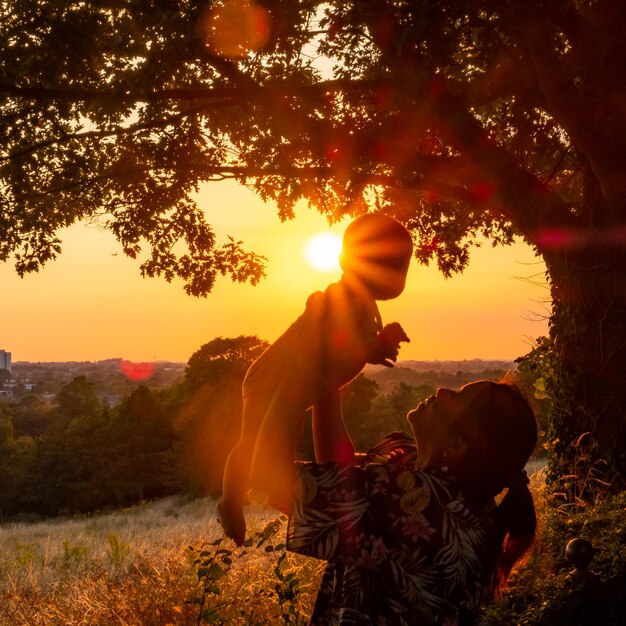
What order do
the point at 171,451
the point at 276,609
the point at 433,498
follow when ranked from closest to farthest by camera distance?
the point at 433,498, the point at 276,609, the point at 171,451

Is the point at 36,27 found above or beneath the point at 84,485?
above

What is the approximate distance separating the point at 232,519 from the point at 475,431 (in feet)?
2.66

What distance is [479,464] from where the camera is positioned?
8.05 ft

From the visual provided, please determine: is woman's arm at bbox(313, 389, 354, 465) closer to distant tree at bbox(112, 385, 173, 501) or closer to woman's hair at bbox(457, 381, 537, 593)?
woman's hair at bbox(457, 381, 537, 593)

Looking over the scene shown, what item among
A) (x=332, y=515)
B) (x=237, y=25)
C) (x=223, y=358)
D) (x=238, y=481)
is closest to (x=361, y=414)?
(x=223, y=358)

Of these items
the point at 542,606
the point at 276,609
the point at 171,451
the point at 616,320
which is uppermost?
the point at 616,320

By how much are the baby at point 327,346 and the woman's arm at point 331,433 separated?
0.16 metres

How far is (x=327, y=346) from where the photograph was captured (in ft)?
7.07

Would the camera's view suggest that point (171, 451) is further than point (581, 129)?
Yes

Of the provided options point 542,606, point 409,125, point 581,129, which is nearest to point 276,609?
point 542,606

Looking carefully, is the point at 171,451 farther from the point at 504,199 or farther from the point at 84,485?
the point at 504,199

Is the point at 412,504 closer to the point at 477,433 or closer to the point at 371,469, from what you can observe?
the point at 371,469

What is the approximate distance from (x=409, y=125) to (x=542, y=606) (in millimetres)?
6524

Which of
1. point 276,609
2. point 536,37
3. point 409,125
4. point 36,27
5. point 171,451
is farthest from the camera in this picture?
point 171,451
